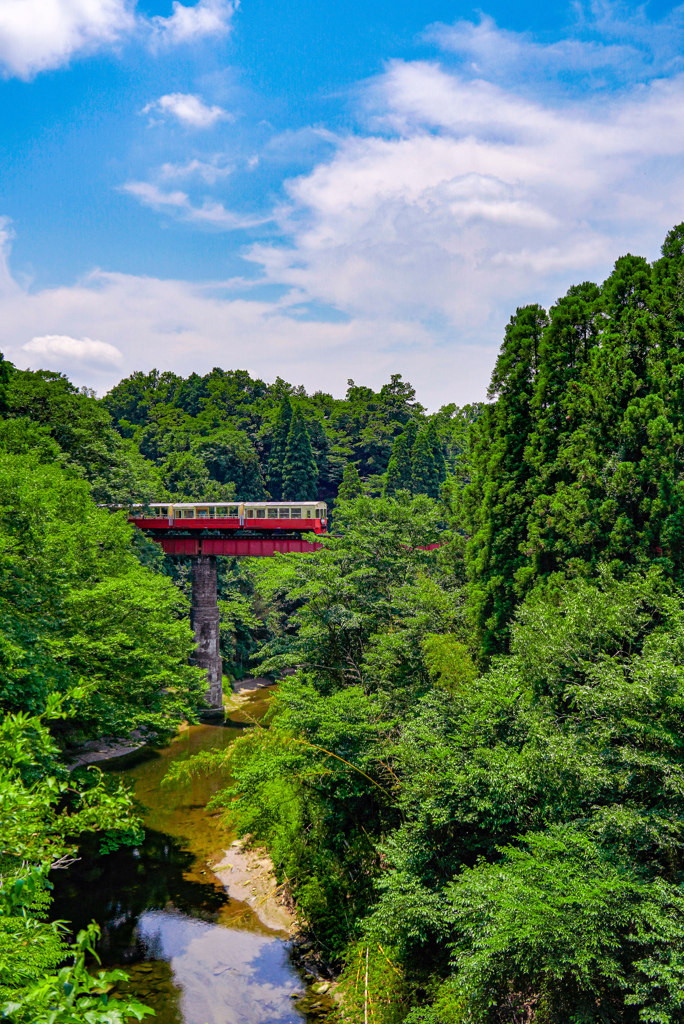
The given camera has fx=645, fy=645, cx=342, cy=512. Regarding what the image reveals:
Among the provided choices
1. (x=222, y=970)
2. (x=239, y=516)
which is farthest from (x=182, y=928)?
(x=239, y=516)

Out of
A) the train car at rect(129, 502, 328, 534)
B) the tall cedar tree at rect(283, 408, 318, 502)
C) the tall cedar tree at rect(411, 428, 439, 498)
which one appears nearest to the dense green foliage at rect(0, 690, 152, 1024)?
the train car at rect(129, 502, 328, 534)

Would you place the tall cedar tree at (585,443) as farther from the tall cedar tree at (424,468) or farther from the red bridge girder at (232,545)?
the tall cedar tree at (424,468)

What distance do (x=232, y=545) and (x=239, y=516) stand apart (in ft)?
5.82

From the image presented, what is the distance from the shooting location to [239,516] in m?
38.5

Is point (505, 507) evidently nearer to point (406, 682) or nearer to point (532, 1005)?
point (406, 682)

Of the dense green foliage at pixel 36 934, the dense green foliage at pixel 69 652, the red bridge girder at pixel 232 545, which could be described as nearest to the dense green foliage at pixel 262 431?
the red bridge girder at pixel 232 545

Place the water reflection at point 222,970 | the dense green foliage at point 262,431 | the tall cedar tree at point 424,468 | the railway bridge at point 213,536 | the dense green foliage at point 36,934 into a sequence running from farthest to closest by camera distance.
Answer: the dense green foliage at point 262,431 → the tall cedar tree at point 424,468 → the railway bridge at point 213,536 → the water reflection at point 222,970 → the dense green foliage at point 36,934

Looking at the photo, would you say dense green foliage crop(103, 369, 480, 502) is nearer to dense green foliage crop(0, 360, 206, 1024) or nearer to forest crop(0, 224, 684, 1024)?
dense green foliage crop(0, 360, 206, 1024)

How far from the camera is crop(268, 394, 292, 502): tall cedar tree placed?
2749 inches

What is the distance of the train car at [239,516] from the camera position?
37.1m

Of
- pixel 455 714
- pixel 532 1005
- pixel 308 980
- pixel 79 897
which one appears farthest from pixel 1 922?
pixel 79 897

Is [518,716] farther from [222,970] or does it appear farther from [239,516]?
[239,516]

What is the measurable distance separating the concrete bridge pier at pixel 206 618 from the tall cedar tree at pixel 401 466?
22021mm

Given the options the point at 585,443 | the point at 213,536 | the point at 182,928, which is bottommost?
the point at 182,928
